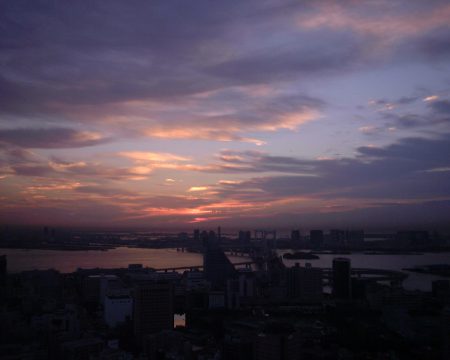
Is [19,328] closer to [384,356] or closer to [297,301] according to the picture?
[384,356]

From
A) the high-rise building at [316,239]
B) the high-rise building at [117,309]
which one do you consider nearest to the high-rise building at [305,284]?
the high-rise building at [117,309]

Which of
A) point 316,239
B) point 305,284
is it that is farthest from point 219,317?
point 316,239

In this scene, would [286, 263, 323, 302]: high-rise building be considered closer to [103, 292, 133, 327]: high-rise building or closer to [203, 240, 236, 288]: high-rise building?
[203, 240, 236, 288]: high-rise building

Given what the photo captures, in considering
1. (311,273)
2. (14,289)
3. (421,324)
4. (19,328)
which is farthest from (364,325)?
(14,289)

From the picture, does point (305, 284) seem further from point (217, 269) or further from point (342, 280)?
point (217, 269)

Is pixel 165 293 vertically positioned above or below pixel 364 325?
above

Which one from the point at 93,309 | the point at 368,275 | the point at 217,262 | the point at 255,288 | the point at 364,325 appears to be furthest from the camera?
the point at 368,275
